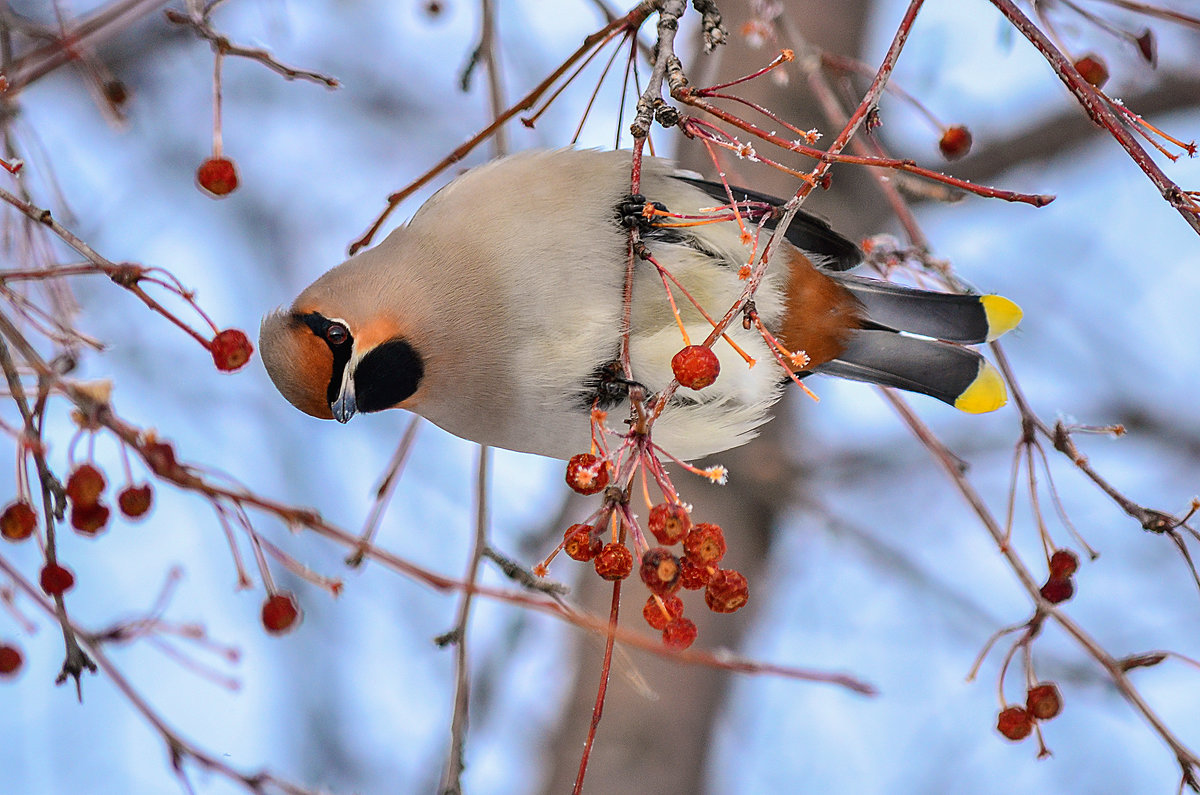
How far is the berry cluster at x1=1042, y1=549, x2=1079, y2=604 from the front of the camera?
2229 mm

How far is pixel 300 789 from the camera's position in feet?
6.00

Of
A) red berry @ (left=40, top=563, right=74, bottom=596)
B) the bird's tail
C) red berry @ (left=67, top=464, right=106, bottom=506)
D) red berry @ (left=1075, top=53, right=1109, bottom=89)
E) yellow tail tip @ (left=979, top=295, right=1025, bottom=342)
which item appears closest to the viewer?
red berry @ (left=40, top=563, right=74, bottom=596)

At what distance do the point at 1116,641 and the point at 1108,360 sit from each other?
1461mm

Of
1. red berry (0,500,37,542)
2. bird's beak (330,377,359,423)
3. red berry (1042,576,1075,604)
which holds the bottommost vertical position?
red berry (0,500,37,542)

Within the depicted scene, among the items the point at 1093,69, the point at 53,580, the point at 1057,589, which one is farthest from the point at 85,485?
the point at 1093,69

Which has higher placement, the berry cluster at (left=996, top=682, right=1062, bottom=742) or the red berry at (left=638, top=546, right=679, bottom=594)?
the berry cluster at (left=996, top=682, right=1062, bottom=742)

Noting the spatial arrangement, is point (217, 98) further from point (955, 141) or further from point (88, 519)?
point (955, 141)

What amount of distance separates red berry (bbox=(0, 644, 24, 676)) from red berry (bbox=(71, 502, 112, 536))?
45cm

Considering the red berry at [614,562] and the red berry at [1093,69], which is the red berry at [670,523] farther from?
the red berry at [1093,69]

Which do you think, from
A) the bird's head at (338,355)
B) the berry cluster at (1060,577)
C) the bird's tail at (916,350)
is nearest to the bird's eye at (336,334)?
the bird's head at (338,355)

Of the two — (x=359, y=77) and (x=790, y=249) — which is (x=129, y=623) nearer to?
(x=790, y=249)

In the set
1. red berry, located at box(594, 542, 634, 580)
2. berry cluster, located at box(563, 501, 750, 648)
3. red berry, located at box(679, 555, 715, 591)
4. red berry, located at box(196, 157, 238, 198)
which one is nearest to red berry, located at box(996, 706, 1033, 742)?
berry cluster, located at box(563, 501, 750, 648)

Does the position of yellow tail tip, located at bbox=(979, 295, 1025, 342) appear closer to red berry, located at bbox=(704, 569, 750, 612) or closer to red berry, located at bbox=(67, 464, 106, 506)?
red berry, located at bbox=(704, 569, 750, 612)

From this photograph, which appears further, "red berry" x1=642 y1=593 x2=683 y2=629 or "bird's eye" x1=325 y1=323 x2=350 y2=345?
"bird's eye" x1=325 y1=323 x2=350 y2=345
